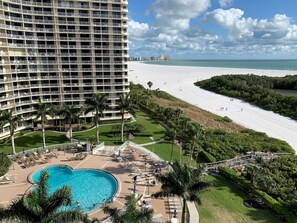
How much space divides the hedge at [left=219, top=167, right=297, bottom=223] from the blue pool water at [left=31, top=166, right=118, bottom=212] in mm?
17203

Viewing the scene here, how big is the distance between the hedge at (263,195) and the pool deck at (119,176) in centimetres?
1125

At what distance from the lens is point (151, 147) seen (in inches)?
2046

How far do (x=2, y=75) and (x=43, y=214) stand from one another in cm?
4913

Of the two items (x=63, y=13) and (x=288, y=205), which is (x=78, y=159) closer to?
(x=288, y=205)

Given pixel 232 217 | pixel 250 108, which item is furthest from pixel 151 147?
pixel 250 108

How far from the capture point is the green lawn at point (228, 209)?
1186 inches

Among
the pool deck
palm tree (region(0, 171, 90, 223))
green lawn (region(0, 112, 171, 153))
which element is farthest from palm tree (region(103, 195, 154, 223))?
green lawn (region(0, 112, 171, 153))

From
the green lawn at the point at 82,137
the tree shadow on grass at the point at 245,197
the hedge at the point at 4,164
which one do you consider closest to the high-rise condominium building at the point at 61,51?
the green lawn at the point at 82,137

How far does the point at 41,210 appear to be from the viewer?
16.8 meters

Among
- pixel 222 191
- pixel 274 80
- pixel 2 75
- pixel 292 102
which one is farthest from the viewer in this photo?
pixel 274 80

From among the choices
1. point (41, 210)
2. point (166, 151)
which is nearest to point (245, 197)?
point (166, 151)

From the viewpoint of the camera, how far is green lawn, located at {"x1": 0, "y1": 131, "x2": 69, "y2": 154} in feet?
168

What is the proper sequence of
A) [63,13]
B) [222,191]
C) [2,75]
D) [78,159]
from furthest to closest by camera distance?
[63,13], [2,75], [78,159], [222,191]

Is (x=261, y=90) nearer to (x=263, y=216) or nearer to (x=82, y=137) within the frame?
(x=82, y=137)
